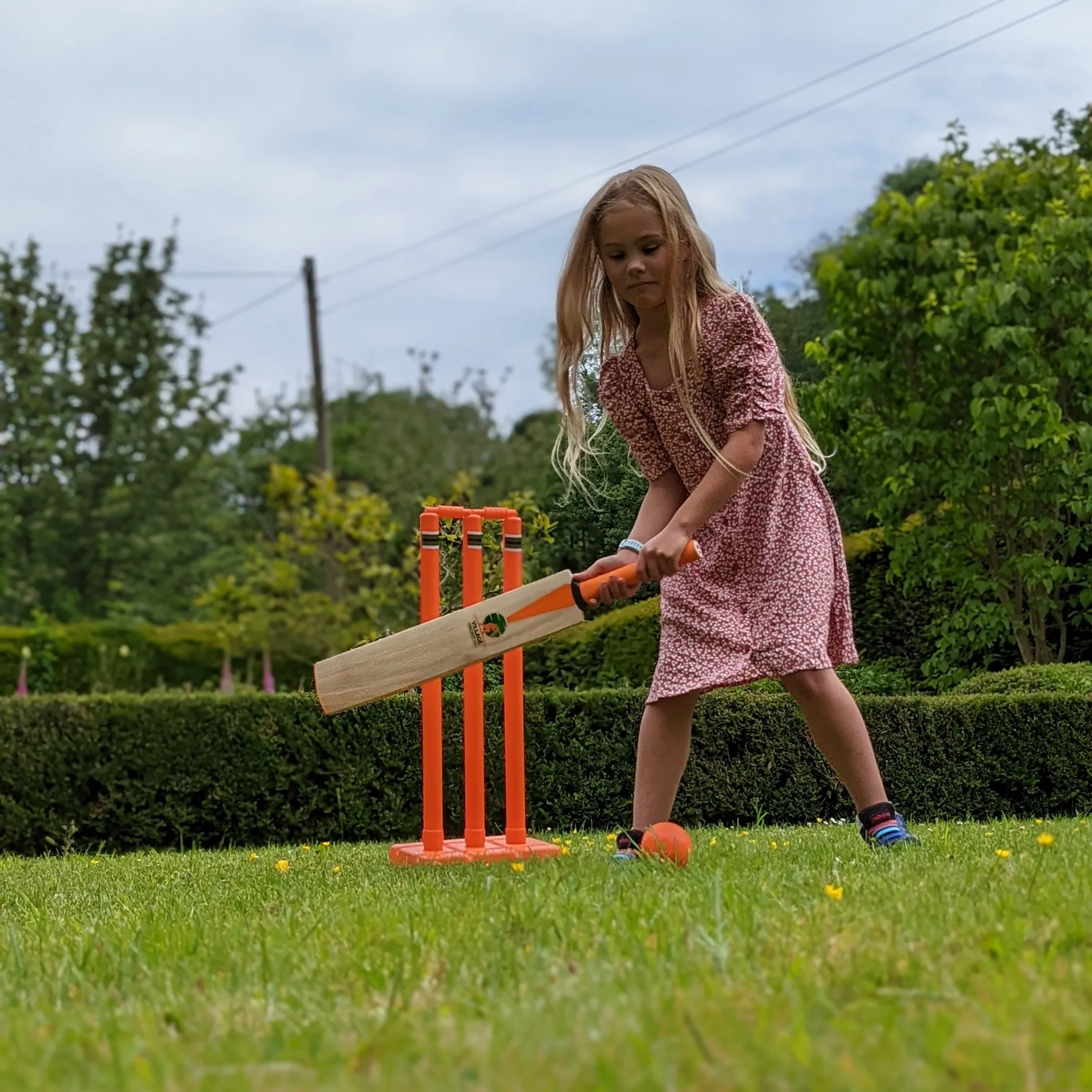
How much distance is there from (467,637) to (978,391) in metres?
5.44

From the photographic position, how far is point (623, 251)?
11.4 feet

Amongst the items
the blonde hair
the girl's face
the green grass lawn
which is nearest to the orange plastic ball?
the green grass lawn

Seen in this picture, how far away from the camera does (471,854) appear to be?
425 cm

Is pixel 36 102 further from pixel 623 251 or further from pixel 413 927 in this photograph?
pixel 413 927

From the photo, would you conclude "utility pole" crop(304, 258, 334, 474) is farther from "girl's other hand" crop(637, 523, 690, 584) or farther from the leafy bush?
"girl's other hand" crop(637, 523, 690, 584)

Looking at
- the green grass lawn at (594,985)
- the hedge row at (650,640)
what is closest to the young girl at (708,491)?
the green grass lawn at (594,985)

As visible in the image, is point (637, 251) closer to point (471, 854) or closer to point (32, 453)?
point (471, 854)

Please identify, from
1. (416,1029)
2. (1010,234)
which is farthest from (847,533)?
(416,1029)

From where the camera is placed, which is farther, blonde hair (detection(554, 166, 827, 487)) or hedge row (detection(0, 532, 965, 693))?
hedge row (detection(0, 532, 965, 693))

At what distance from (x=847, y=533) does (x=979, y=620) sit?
1.71 metres

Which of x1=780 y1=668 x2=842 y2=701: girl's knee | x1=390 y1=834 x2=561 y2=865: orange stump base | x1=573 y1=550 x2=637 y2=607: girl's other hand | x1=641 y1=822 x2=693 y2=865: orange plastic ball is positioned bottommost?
x1=390 y1=834 x2=561 y2=865: orange stump base

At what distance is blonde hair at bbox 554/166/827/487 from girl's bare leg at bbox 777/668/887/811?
60 cm

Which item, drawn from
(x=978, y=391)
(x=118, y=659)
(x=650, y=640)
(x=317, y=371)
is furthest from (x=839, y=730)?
(x=317, y=371)

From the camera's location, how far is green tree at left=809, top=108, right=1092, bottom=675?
26.1 ft
